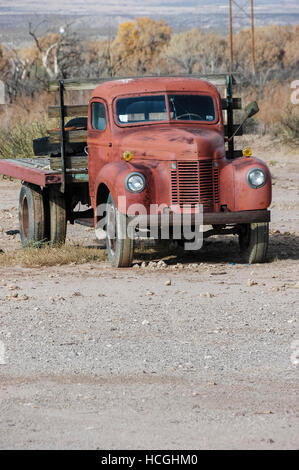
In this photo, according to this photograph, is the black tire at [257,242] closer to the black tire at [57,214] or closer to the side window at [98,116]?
the side window at [98,116]

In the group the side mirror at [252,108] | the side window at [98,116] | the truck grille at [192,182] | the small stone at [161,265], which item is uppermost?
the side mirror at [252,108]

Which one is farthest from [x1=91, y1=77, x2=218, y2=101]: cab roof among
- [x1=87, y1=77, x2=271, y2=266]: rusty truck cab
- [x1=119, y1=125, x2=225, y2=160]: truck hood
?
[x1=119, y1=125, x2=225, y2=160]: truck hood

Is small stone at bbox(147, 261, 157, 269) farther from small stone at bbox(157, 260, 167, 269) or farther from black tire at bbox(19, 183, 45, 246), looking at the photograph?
black tire at bbox(19, 183, 45, 246)

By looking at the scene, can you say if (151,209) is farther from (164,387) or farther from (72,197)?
(164,387)

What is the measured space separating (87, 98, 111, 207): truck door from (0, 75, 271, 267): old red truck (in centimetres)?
1

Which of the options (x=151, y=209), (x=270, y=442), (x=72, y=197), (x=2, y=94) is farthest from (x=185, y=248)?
(x=2, y=94)

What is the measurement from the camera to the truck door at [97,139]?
11.0 meters

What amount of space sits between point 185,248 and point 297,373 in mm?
4805

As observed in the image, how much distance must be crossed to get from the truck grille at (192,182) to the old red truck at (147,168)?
10mm

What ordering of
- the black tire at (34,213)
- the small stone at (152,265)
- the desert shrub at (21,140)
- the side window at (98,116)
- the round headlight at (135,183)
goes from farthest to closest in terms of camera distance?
the desert shrub at (21,140) < the black tire at (34,213) < the side window at (98,116) < the small stone at (152,265) < the round headlight at (135,183)

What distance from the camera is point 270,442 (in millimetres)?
4910

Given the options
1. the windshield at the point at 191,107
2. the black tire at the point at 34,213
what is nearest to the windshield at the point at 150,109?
the windshield at the point at 191,107

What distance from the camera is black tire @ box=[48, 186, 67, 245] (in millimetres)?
11984

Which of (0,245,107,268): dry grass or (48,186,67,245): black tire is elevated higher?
(48,186,67,245): black tire
